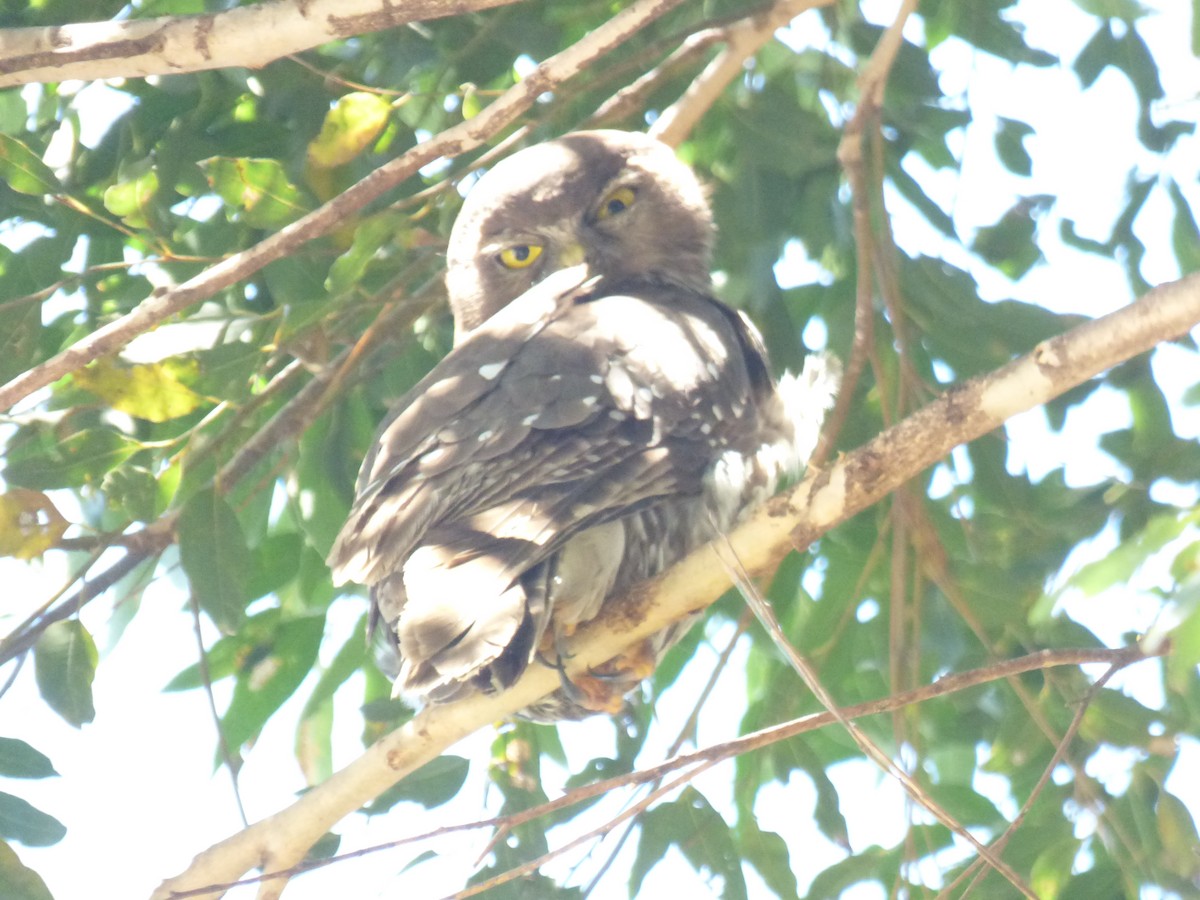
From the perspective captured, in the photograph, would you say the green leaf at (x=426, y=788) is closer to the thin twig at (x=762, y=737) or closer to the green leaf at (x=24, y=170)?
the thin twig at (x=762, y=737)

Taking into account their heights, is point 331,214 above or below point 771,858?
above

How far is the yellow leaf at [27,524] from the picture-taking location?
9.75 ft

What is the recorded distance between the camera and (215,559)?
3.22m

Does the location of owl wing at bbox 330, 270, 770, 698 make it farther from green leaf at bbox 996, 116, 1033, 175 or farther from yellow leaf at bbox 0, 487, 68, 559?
green leaf at bbox 996, 116, 1033, 175

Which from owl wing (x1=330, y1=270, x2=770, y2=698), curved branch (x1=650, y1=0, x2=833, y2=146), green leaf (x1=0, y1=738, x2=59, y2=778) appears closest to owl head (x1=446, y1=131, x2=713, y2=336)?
curved branch (x1=650, y1=0, x2=833, y2=146)

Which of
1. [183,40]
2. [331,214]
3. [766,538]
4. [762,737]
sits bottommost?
[762,737]

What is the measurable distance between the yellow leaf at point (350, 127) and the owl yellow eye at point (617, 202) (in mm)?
1051

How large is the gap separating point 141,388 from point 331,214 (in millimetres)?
701

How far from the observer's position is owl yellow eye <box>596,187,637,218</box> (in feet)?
13.9

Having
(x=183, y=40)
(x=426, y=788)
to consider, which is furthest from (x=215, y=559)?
(x=183, y=40)

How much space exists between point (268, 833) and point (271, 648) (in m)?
1.45

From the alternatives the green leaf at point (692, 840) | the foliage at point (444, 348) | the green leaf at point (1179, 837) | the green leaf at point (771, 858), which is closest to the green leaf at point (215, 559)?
the foliage at point (444, 348)

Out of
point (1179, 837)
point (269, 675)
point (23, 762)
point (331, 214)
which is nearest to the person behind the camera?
point (331, 214)

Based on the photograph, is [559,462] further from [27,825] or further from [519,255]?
[519,255]
